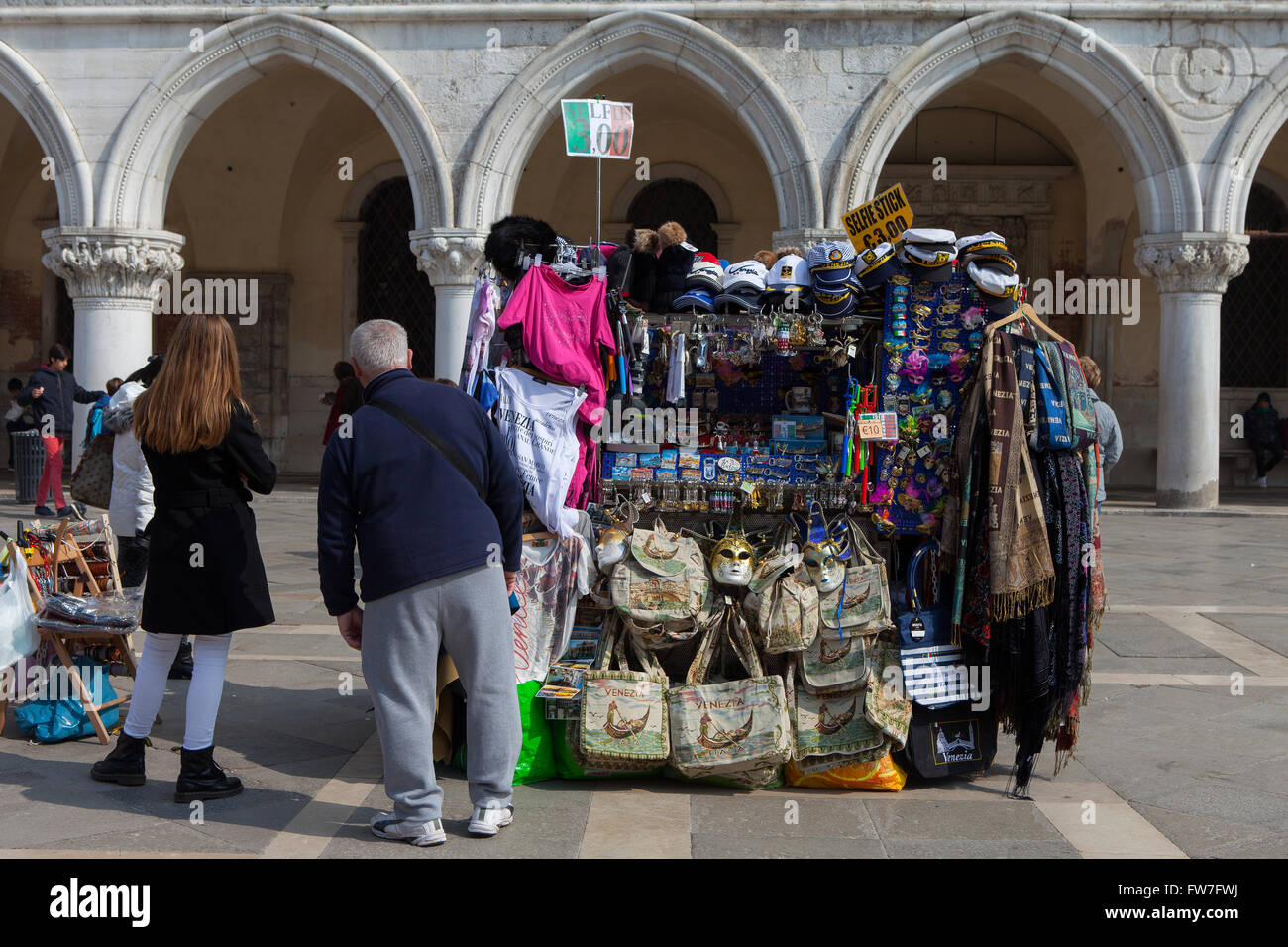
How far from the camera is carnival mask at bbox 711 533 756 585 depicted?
4578mm

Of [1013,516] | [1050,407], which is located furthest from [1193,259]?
[1013,516]

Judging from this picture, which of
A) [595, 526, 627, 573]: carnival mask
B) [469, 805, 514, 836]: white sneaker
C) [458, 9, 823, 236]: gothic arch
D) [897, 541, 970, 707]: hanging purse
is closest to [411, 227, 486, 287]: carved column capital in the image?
[458, 9, 823, 236]: gothic arch

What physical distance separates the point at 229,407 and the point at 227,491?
29cm

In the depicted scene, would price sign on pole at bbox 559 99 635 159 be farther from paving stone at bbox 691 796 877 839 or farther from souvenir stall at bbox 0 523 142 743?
paving stone at bbox 691 796 877 839

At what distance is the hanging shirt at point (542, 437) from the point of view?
15.5ft

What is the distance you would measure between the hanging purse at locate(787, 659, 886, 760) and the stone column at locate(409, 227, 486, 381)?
27.7ft

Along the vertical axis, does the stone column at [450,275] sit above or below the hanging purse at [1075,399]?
above

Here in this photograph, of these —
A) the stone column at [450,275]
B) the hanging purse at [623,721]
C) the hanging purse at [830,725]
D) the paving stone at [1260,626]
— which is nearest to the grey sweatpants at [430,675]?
the hanging purse at [623,721]

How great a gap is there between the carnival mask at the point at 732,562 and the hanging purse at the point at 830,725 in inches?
15.4

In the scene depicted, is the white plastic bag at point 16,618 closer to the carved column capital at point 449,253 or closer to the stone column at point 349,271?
the carved column capital at point 449,253

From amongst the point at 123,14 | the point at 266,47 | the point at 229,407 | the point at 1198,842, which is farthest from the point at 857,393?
the point at 123,14

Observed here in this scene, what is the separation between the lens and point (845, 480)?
4.89 m

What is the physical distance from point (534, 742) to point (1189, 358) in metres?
10.4

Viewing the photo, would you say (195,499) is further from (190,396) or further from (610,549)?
(610,549)
